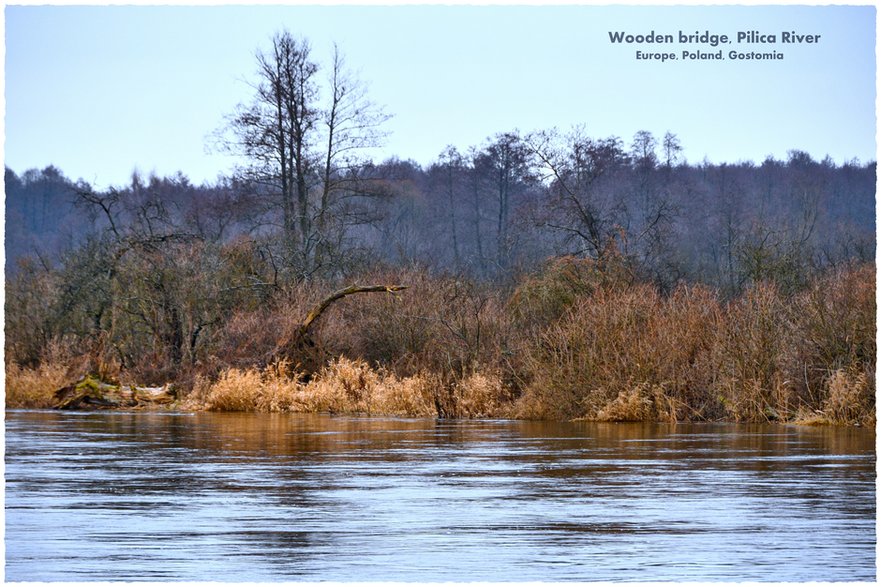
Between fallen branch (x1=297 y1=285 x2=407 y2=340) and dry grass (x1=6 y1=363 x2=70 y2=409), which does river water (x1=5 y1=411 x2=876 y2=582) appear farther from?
dry grass (x1=6 y1=363 x2=70 y2=409)

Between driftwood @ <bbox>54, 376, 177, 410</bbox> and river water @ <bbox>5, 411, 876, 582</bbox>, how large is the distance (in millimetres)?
10386

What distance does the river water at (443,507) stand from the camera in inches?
472

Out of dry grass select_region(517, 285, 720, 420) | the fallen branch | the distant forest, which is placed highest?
the distant forest

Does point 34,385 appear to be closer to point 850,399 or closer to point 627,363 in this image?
point 627,363

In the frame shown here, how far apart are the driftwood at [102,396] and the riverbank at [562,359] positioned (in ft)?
1.62

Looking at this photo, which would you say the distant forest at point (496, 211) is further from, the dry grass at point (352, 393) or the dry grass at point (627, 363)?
the dry grass at point (627, 363)

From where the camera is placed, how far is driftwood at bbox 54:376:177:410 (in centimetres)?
3734

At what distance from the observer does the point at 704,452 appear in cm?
2262

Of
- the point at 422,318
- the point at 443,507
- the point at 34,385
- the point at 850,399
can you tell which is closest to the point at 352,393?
the point at 422,318

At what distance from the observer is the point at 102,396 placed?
37531 mm

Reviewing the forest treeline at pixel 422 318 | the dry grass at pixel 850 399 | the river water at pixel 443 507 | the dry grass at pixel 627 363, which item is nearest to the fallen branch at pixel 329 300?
the forest treeline at pixel 422 318

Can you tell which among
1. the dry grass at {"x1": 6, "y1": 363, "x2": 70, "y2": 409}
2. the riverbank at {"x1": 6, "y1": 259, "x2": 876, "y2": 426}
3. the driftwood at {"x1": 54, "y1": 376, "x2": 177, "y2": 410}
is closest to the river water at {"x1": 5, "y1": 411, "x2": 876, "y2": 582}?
the riverbank at {"x1": 6, "y1": 259, "x2": 876, "y2": 426}

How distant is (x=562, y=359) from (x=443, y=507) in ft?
51.5

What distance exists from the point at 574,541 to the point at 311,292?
1155 inches
